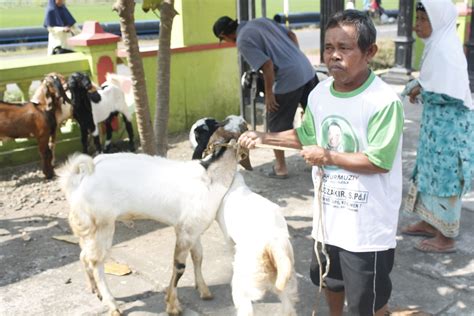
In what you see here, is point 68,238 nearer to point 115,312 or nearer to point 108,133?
point 115,312

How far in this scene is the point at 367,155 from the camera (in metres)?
2.29

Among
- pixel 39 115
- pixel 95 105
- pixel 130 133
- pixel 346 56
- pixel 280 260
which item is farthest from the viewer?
pixel 130 133

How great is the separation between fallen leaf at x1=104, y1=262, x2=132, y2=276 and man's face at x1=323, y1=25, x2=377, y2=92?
2.26 meters

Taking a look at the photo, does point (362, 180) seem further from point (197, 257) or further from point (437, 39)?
point (437, 39)

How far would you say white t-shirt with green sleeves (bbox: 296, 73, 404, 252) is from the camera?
2271 millimetres

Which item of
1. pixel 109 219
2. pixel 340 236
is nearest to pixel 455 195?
pixel 340 236

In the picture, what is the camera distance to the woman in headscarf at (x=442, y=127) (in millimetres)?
3643

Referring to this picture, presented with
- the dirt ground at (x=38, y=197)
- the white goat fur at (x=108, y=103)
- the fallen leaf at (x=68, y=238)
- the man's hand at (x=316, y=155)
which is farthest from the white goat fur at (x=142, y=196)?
the white goat fur at (x=108, y=103)

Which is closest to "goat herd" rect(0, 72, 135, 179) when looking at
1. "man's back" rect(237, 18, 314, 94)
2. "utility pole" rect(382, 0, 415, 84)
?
"man's back" rect(237, 18, 314, 94)

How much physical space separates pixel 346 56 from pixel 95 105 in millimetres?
4490

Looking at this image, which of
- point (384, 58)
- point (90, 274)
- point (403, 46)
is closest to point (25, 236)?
point (90, 274)

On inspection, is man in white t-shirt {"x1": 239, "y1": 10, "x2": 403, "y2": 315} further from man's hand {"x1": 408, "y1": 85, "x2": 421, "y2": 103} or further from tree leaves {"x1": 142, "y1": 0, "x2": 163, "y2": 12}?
tree leaves {"x1": 142, "y1": 0, "x2": 163, "y2": 12}

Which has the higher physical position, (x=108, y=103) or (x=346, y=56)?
(x=346, y=56)

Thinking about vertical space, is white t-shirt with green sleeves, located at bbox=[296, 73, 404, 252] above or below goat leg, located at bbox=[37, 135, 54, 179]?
above
